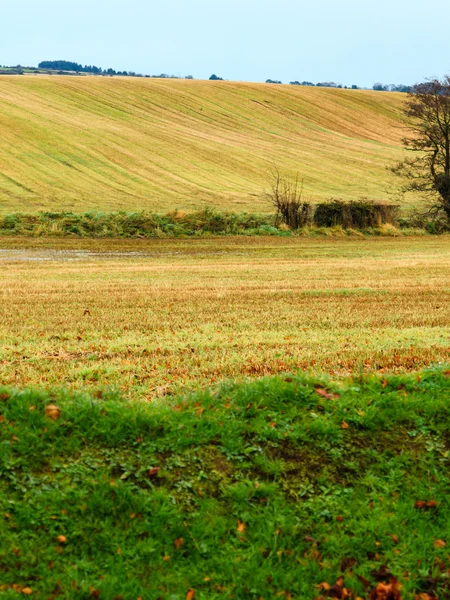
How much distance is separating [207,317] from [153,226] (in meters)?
20.5

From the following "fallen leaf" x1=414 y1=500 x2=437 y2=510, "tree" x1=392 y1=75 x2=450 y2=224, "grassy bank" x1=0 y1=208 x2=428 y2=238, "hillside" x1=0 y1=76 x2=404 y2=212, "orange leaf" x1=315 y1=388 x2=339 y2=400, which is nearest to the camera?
"fallen leaf" x1=414 y1=500 x2=437 y2=510

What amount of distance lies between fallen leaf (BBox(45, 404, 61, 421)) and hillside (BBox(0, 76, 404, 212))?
33.2 meters

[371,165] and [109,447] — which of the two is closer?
[109,447]

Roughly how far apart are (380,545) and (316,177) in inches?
2066

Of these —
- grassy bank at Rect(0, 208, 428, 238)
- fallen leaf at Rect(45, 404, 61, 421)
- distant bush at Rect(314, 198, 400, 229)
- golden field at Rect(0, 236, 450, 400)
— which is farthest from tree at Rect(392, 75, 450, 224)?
fallen leaf at Rect(45, 404, 61, 421)

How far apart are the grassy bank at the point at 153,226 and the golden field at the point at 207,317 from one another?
5.57 metres

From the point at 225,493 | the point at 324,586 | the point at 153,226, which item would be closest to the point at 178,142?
the point at 153,226

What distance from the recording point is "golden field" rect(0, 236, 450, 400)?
9.73m

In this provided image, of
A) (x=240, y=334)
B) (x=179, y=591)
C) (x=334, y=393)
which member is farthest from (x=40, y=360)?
(x=179, y=591)

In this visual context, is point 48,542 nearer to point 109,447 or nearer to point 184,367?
point 109,447

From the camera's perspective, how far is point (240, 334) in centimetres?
1210

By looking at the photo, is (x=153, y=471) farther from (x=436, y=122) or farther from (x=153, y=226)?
(x=436, y=122)

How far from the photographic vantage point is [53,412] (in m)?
6.86

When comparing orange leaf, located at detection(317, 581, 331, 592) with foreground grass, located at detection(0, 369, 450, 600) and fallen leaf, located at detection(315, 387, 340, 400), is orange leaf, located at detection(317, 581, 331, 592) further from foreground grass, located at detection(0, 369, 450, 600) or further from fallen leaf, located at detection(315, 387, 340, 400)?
fallen leaf, located at detection(315, 387, 340, 400)
